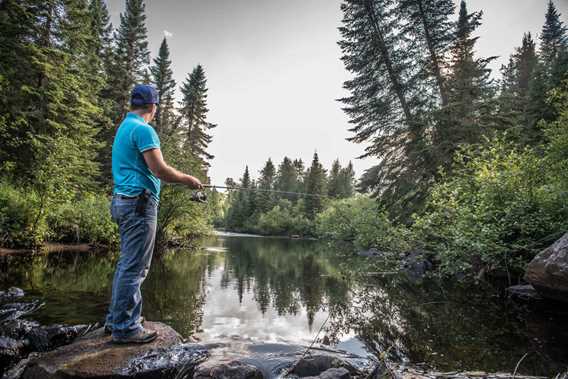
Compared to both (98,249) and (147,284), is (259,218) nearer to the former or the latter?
(98,249)

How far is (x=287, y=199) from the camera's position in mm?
66625

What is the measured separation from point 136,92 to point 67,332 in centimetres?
284

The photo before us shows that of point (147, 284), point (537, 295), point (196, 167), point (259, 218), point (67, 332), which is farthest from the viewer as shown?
point (259, 218)

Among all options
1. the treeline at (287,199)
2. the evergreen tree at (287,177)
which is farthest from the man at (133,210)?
the evergreen tree at (287,177)

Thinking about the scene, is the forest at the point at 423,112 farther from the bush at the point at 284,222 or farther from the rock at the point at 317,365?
the bush at the point at 284,222

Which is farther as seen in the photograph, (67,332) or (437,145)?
(437,145)

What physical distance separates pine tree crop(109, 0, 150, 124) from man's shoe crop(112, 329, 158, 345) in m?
24.7

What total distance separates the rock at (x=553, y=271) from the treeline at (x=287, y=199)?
139 feet

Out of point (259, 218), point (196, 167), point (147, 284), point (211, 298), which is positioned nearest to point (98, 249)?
point (196, 167)

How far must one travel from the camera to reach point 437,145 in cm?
1249

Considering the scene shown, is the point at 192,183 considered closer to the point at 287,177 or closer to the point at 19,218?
the point at 19,218

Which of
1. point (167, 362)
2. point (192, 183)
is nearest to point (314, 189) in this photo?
point (192, 183)

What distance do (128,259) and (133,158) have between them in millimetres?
985

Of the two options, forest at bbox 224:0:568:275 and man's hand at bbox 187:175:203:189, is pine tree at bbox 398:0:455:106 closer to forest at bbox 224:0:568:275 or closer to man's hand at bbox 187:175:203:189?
forest at bbox 224:0:568:275
